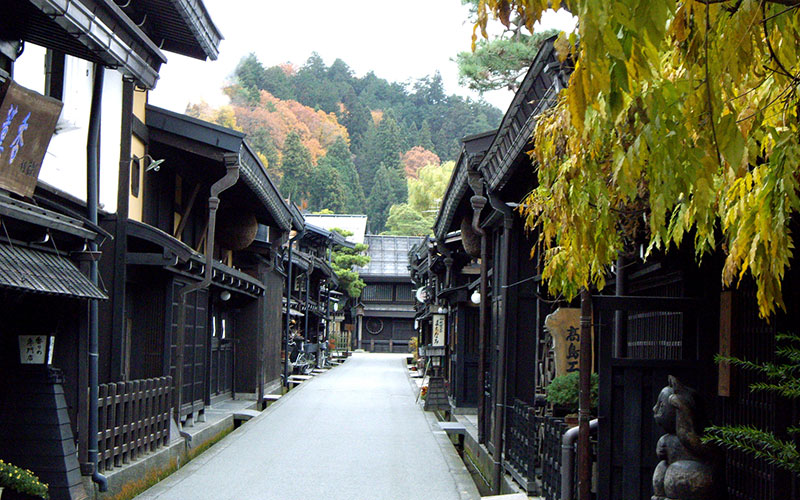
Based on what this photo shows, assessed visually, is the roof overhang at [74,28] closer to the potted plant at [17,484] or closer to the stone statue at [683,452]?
the potted plant at [17,484]

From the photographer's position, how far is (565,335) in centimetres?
1014

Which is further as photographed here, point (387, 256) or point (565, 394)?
point (387, 256)

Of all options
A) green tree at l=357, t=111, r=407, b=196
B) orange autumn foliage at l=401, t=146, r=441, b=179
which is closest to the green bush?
green tree at l=357, t=111, r=407, b=196

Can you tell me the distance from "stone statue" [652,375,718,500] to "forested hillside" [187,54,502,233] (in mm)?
70650

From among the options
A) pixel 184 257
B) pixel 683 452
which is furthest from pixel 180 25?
pixel 683 452

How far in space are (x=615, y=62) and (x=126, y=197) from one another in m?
11.4

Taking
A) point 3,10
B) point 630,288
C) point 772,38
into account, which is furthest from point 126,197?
point 772,38

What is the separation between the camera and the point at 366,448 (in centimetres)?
1595

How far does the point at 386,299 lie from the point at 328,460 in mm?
52720

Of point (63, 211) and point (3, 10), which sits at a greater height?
point (3, 10)

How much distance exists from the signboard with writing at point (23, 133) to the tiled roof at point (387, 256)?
56312 mm

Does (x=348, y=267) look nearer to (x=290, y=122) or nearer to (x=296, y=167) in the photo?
(x=296, y=167)

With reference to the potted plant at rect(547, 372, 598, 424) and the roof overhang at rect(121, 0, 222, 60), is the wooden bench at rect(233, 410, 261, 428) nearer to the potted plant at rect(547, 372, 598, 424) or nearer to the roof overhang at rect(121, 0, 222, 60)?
the roof overhang at rect(121, 0, 222, 60)

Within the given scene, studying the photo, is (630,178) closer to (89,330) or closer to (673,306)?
(673,306)
